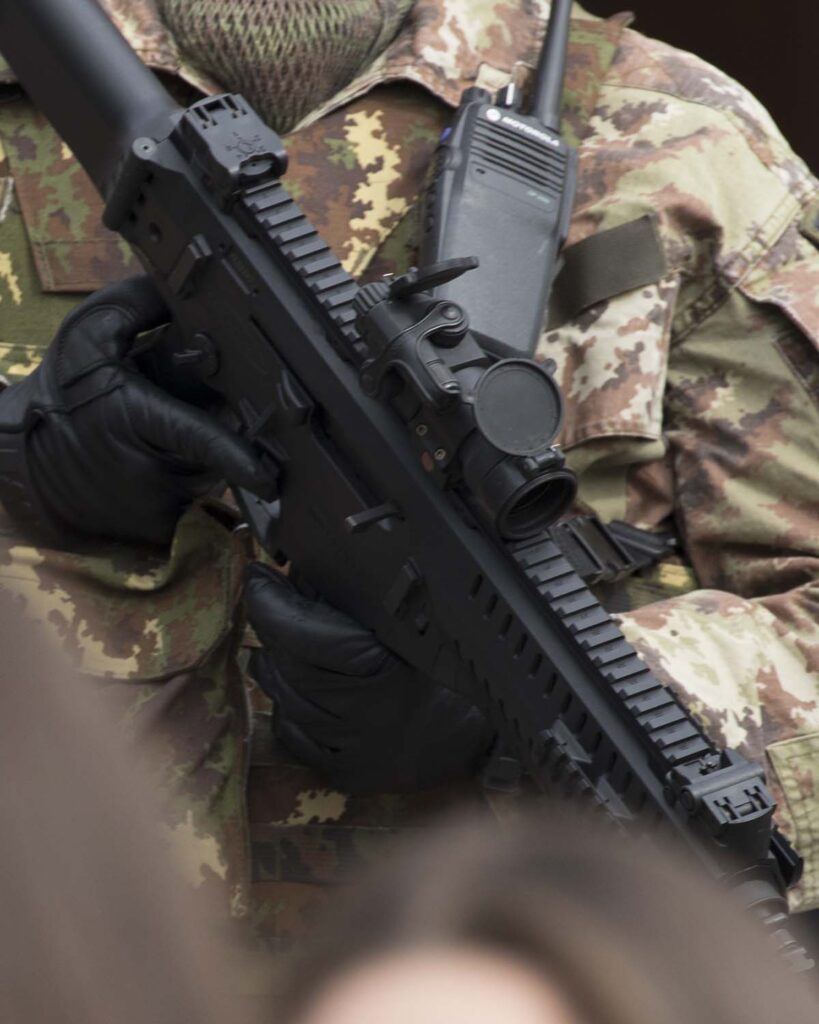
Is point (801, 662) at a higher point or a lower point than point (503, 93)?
lower

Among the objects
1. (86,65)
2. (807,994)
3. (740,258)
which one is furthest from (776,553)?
(807,994)

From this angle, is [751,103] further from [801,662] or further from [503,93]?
[801,662]

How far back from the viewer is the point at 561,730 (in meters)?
0.91

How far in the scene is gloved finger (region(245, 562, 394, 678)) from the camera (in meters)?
1.07

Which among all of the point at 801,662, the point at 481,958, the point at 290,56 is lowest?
the point at 801,662

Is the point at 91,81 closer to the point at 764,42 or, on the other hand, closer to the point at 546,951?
the point at 546,951

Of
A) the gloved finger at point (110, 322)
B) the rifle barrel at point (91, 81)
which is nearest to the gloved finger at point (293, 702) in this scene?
the gloved finger at point (110, 322)

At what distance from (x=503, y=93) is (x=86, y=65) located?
35 centimetres

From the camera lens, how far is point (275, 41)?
4.38 feet

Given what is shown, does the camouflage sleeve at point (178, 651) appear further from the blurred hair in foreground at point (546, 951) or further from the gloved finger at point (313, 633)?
the blurred hair in foreground at point (546, 951)

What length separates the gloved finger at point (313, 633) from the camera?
1.07 m

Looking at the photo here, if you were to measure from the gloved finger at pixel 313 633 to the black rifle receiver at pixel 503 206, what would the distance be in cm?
25

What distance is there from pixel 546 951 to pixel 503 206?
3.15ft

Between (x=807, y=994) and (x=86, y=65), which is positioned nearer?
(x=807, y=994)
